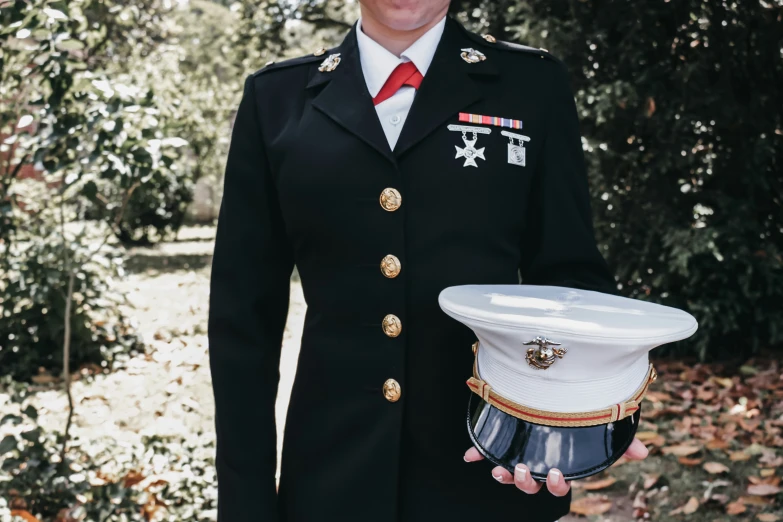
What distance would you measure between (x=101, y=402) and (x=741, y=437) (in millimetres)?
4285

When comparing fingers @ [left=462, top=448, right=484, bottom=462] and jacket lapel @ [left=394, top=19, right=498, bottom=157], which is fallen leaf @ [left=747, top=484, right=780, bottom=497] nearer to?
fingers @ [left=462, top=448, right=484, bottom=462]

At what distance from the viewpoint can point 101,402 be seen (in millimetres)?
5320

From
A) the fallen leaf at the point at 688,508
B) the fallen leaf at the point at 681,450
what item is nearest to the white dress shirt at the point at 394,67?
the fallen leaf at the point at 688,508

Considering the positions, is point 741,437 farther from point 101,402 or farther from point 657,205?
point 101,402

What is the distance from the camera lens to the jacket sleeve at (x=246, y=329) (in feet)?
5.33

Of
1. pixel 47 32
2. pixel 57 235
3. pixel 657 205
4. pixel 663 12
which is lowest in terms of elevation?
pixel 57 235

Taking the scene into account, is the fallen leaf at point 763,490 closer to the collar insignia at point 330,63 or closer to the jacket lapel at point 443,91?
the jacket lapel at point 443,91

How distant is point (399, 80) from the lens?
160 centimetres

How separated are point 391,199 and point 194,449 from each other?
127 inches

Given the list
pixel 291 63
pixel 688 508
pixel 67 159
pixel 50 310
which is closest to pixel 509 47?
pixel 291 63

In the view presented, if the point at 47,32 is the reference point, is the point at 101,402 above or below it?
below

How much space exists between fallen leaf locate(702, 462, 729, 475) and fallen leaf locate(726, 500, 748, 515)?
12.5 inches

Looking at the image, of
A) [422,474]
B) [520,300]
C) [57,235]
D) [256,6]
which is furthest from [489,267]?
[256,6]

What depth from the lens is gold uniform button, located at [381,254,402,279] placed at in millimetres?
1528
